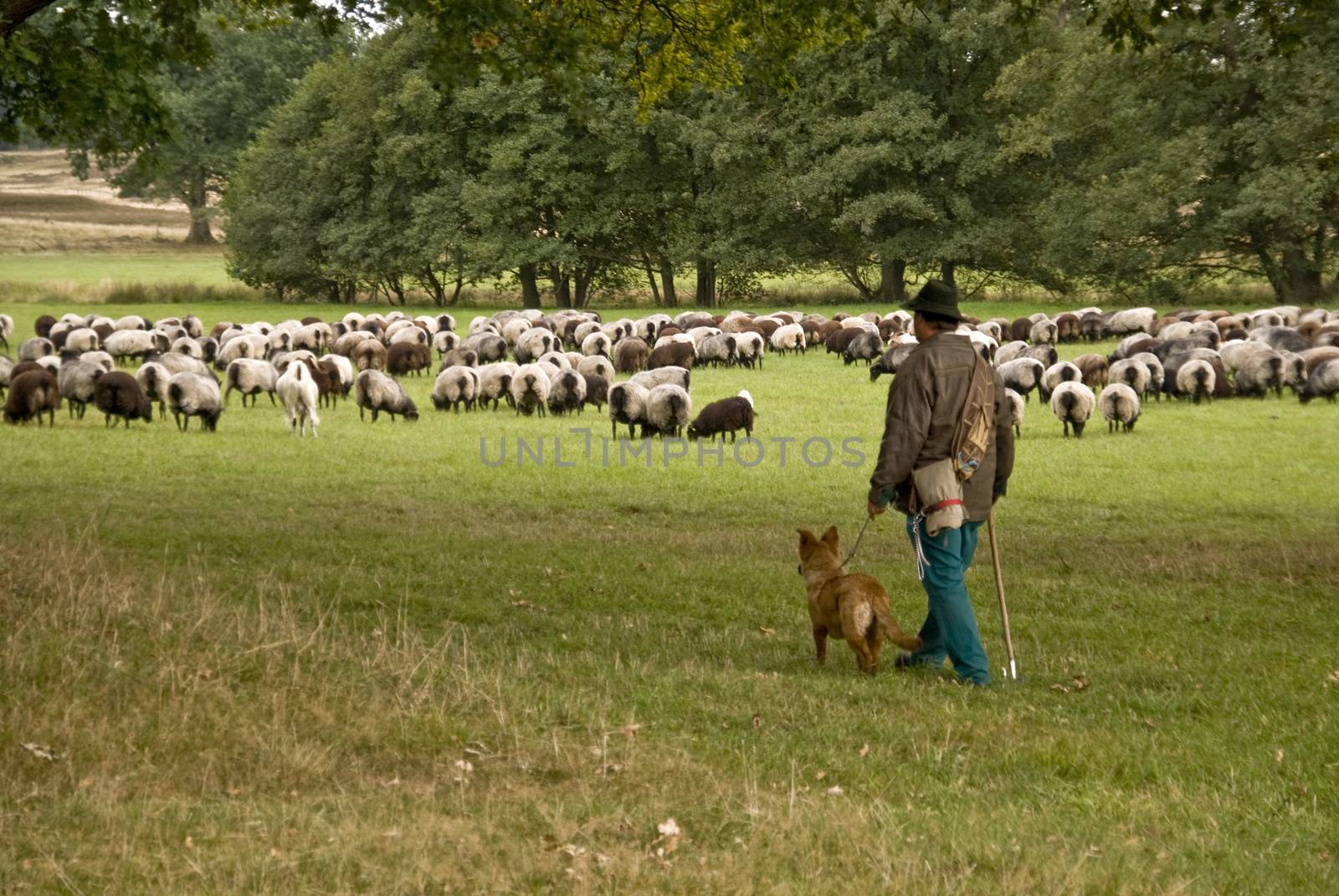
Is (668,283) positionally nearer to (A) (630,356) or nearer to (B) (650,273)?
(B) (650,273)

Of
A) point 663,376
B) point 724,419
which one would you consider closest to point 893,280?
point 663,376

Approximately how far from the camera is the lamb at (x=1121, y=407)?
23.4 m

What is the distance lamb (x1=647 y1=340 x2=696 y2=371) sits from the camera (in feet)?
114

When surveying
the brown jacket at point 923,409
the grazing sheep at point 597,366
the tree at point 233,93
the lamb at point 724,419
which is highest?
the tree at point 233,93

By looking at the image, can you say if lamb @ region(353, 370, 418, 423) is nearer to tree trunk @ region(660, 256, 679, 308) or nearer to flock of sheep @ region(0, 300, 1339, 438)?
flock of sheep @ region(0, 300, 1339, 438)

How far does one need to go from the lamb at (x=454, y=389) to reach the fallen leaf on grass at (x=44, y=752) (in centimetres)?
2207

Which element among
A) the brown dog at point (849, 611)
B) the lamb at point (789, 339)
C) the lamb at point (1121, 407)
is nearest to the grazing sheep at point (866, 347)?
the lamb at point (789, 339)

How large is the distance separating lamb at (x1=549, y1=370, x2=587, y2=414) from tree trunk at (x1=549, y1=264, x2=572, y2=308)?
32159 millimetres

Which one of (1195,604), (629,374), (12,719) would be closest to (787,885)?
(12,719)

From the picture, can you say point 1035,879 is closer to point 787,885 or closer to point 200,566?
point 787,885

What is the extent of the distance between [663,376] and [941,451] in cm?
2050

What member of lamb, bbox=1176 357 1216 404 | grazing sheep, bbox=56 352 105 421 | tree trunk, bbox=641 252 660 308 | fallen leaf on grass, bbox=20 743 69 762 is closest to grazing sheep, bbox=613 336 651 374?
lamb, bbox=1176 357 1216 404

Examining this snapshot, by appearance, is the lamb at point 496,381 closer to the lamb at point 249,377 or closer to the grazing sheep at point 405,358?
the lamb at point 249,377

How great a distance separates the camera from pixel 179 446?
2070 cm
